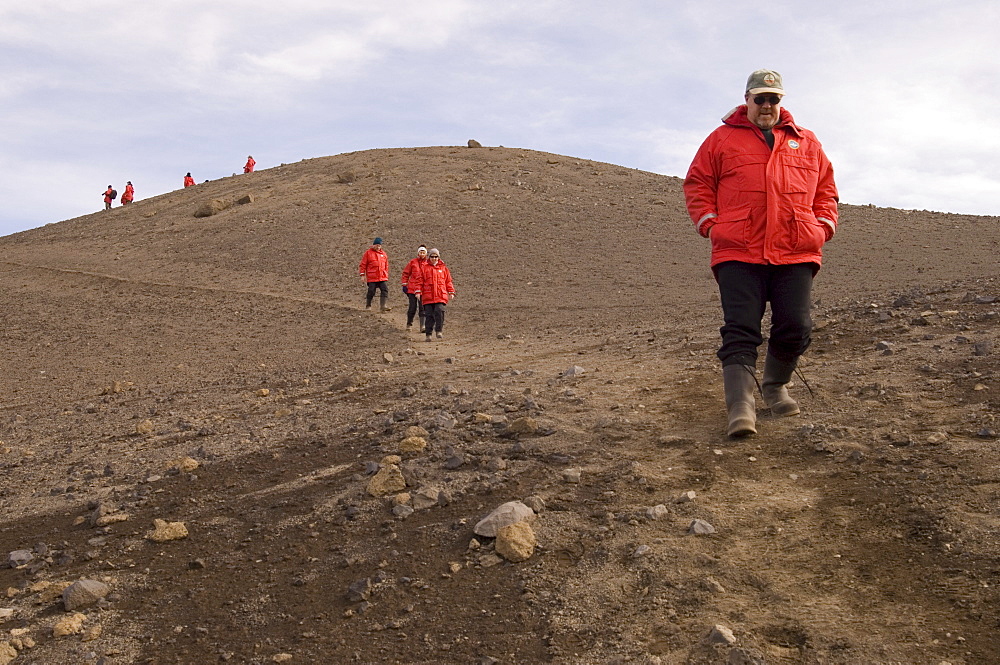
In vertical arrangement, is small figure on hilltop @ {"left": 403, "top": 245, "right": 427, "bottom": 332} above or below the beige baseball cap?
below

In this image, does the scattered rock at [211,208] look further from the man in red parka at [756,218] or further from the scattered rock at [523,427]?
the man in red parka at [756,218]

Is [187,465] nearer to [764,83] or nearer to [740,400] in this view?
[740,400]

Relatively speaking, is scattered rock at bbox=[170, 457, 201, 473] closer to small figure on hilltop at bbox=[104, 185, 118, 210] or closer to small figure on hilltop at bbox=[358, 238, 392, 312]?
small figure on hilltop at bbox=[358, 238, 392, 312]

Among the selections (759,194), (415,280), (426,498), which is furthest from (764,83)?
(415,280)

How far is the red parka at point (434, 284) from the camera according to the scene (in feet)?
48.9

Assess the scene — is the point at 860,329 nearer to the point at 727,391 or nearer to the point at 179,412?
the point at 727,391

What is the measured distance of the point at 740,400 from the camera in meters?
4.96

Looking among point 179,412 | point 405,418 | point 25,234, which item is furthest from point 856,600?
point 25,234

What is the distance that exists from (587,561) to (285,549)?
1.51 meters

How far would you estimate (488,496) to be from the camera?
15.2ft

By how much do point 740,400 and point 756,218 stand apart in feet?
3.21

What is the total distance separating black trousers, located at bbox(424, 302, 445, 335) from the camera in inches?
591

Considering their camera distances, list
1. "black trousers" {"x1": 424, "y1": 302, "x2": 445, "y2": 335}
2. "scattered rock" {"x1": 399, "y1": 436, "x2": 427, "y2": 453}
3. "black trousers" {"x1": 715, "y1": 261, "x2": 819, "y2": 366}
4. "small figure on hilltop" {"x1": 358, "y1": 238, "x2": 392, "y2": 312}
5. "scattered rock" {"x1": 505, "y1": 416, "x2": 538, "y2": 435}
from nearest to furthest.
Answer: "black trousers" {"x1": 715, "y1": 261, "x2": 819, "y2": 366} < "scattered rock" {"x1": 399, "y1": 436, "x2": 427, "y2": 453} < "scattered rock" {"x1": 505, "y1": 416, "x2": 538, "y2": 435} < "black trousers" {"x1": 424, "y1": 302, "x2": 445, "y2": 335} < "small figure on hilltop" {"x1": 358, "y1": 238, "x2": 392, "y2": 312}

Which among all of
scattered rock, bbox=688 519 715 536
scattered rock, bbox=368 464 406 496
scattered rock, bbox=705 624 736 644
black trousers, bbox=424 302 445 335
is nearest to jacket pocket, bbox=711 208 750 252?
scattered rock, bbox=688 519 715 536
